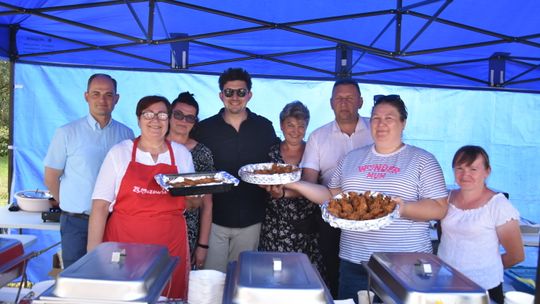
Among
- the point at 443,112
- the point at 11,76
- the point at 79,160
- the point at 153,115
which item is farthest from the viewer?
the point at 443,112

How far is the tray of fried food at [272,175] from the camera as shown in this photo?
8.23 ft

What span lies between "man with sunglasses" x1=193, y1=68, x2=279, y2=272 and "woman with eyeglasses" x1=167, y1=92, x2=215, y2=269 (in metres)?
0.11

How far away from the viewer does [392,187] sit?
2264mm

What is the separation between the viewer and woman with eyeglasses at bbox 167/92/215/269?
298 cm

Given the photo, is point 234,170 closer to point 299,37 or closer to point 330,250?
point 330,250

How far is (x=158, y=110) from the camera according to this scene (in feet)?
7.79

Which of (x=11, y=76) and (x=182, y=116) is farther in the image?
(x=11, y=76)

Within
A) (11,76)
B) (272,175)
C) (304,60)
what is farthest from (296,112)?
(11,76)

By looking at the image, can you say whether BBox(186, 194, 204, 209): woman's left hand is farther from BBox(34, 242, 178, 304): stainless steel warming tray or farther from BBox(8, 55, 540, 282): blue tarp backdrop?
BBox(8, 55, 540, 282): blue tarp backdrop

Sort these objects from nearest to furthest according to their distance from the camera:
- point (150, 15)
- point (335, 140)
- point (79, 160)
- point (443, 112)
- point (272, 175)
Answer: point (272, 175) < point (79, 160) < point (335, 140) < point (150, 15) < point (443, 112)

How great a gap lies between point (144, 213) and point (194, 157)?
0.76m

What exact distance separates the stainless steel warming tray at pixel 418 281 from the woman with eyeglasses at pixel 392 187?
531mm

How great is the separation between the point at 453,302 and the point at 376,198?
839 mm

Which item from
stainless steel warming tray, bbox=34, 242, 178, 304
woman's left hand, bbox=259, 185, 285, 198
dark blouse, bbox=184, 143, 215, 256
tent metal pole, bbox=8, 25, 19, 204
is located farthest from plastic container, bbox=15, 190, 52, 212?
stainless steel warming tray, bbox=34, 242, 178, 304
